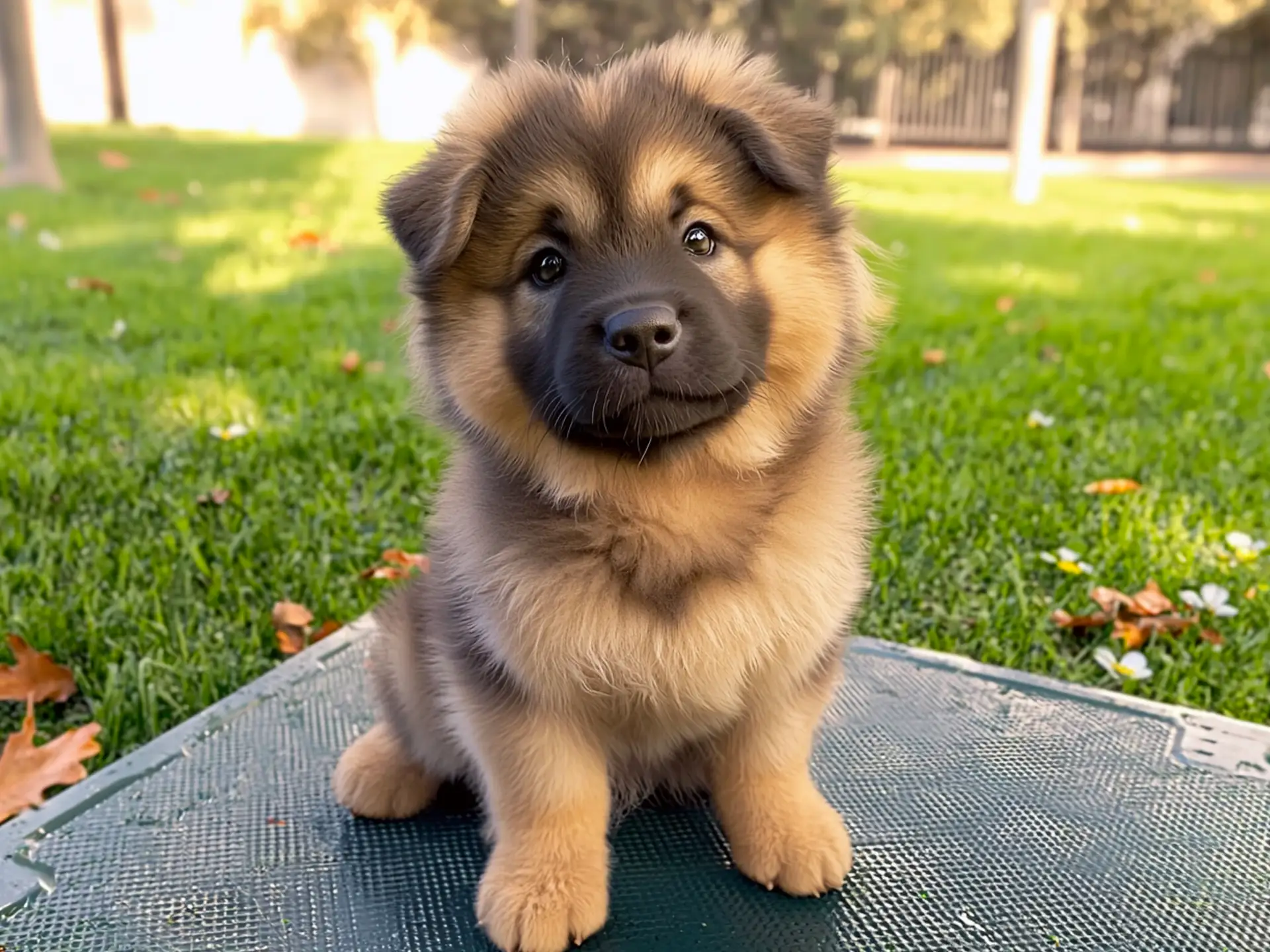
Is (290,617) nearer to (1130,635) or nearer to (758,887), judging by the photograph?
(758,887)

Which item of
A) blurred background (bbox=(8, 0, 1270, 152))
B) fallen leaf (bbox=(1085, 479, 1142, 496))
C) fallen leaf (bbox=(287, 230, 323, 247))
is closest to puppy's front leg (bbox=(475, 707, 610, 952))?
fallen leaf (bbox=(1085, 479, 1142, 496))


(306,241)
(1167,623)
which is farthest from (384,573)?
(306,241)

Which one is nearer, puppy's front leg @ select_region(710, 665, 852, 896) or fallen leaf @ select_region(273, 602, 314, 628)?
puppy's front leg @ select_region(710, 665, 852, 896)

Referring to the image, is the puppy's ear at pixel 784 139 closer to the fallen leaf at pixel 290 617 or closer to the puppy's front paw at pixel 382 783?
the puppy's front paw at pixel 382 783

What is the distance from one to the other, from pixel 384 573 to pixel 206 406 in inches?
61.7

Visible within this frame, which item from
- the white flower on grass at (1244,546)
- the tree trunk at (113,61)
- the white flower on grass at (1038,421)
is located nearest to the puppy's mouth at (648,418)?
the white flower on grass at (1244,546)

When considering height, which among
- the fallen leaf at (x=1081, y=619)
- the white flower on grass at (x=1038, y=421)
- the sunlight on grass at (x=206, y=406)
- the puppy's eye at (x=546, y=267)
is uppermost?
the puppy's eye at (x=546, y=267)

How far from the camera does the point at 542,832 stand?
1943 mm

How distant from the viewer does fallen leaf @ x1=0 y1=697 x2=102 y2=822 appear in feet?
7.78

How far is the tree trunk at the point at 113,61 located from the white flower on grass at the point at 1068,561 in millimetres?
21121

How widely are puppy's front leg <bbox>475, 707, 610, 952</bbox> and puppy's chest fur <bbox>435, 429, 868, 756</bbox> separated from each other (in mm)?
71

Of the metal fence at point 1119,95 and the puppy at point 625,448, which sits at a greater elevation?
the metal fence at point 1119,95

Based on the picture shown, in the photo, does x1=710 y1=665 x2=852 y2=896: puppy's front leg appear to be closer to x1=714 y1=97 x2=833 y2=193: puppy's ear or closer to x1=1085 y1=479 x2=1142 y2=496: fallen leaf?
x1=714 y1=97 x2=833 y2=193: puppy's ear

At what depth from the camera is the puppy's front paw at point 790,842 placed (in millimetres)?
2008
